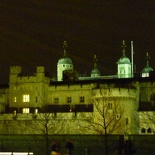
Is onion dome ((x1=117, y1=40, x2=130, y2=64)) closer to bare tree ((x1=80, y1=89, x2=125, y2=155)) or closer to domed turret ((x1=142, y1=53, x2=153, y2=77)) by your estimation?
domed turret ((x1=142, y1=53, x2=153, y2=77))

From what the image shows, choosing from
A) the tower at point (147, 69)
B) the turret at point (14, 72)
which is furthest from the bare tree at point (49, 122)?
the tower at point (147, 69)

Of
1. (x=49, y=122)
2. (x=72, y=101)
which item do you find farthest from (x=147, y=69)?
(x=49, y=122)

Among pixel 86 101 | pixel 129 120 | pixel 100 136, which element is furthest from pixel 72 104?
pixel 100 136

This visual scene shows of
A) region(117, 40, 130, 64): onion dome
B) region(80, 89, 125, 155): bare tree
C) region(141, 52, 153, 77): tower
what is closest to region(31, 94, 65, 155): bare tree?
region(80, 89, 125, 155): bare tree

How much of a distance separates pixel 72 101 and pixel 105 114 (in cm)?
1600

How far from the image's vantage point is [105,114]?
6938 centimetres

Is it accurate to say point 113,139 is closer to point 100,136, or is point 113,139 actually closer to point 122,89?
point 100,136

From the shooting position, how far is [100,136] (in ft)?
199

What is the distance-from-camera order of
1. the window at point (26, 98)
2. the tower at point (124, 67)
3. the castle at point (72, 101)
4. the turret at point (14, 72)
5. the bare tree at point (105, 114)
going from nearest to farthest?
the bare tree at point (105, 114) < the castle at point (72, 101) < the window at point (26, 98) < the turret at point (14, 72) < the tower at point (124, 67)

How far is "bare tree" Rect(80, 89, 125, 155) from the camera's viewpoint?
69.4 meters

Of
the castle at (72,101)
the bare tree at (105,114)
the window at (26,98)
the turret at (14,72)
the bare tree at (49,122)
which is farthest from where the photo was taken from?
the turret at (14,72)

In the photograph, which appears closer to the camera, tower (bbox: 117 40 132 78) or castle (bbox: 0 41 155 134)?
castle (bbox: 0 41 155 134)

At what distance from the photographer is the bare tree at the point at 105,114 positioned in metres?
69.4

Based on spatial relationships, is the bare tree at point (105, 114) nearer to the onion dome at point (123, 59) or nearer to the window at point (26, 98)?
the window at point (26, 98)
